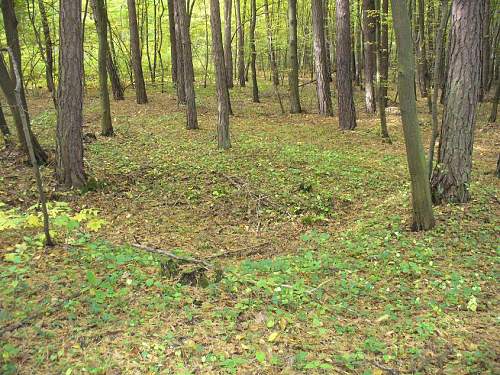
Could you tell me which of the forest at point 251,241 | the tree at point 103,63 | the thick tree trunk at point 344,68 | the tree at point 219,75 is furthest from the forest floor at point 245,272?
the thick tree trunk at point 344,68

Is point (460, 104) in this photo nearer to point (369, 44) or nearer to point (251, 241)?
point (251, 241)

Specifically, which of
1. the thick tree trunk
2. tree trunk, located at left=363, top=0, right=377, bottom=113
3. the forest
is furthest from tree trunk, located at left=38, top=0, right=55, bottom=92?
tree trunk, located at left=363, top=0, right=377, bottom=113

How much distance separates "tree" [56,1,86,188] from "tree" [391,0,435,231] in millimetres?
5575

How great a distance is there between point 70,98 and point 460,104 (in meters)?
6.90

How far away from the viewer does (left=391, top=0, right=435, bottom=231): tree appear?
527 centimetres

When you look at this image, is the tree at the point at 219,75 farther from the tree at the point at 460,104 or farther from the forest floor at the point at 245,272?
the tree at the point at 460,104

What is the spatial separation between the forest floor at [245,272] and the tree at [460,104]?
1.29 feet

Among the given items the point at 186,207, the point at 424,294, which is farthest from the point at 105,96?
the point at 424,294

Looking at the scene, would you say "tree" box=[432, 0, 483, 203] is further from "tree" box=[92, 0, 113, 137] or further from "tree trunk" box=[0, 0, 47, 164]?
"tree" box=[92, 0, 113, 137]

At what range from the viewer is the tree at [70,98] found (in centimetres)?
738

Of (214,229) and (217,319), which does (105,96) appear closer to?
(214,229)

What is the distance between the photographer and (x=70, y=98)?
755 cm

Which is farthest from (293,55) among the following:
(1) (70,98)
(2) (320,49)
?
(1) (70,98)

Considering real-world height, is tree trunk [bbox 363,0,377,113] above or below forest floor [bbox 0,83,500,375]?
above
